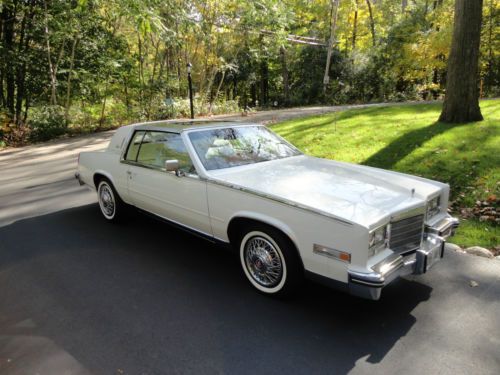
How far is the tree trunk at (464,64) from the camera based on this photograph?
7785 millimetres

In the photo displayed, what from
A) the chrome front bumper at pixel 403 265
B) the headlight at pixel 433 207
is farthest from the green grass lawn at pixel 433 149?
the chrome front bumper at pixel 403 265

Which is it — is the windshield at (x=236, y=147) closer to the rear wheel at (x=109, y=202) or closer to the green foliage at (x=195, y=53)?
the rear wheel at (x=109, y=202)

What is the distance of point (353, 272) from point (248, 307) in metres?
1.05

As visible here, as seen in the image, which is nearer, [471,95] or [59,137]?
[471,95]

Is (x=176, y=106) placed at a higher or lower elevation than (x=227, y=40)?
lower

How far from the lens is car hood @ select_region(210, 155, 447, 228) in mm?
2965

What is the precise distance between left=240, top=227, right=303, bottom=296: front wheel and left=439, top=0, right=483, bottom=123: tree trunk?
22.8ft

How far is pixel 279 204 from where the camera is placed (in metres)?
3.14

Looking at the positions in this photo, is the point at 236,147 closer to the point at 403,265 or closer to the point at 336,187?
the point at 336,187

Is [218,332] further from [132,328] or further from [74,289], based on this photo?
[74,289]

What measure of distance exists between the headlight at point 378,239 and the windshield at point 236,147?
68.3 inches

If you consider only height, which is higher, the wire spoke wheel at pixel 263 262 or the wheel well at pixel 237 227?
the wheel well at pixel 237 227

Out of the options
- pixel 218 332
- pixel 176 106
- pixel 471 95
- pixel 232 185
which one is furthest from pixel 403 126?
pixel 176 106

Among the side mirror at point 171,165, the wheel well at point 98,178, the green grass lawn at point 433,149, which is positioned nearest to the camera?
the side mirror at point 171,165
